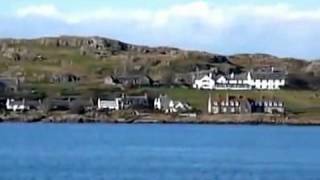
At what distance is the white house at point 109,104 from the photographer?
15025 cm

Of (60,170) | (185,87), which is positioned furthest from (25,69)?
(60,170)

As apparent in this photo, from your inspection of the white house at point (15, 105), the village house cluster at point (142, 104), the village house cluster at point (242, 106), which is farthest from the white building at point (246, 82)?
the white house at point (15, 105)

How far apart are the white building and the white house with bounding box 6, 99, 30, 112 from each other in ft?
91.4

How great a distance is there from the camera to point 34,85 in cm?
16938

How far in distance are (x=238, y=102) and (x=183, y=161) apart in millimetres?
87338

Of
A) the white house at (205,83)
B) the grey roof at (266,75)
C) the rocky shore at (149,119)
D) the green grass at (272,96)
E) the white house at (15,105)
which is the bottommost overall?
the rocky shore at (149,119)

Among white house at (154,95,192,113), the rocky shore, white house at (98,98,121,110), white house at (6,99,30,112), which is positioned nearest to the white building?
the rocky shore

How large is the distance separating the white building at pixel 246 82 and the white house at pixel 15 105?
27.9 metres

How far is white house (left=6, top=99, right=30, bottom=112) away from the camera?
150125 millimetres

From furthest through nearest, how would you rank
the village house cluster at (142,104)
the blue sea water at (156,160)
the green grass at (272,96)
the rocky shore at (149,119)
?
the rocky shore at (149,119)
the green grass at (272,96)
the village house cluster at (142,104)
the blue sea water at (156,160)

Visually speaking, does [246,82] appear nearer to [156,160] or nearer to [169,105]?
[169,105]

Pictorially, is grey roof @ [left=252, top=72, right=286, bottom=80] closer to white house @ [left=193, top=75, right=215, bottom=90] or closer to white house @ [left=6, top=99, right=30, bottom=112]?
white house @ [left=193, top=75, right=215, bottom=90]

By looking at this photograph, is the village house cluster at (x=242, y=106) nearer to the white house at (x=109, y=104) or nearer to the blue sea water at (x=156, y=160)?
the white house at (x=109, y=104)

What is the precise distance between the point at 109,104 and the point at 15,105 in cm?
1246
